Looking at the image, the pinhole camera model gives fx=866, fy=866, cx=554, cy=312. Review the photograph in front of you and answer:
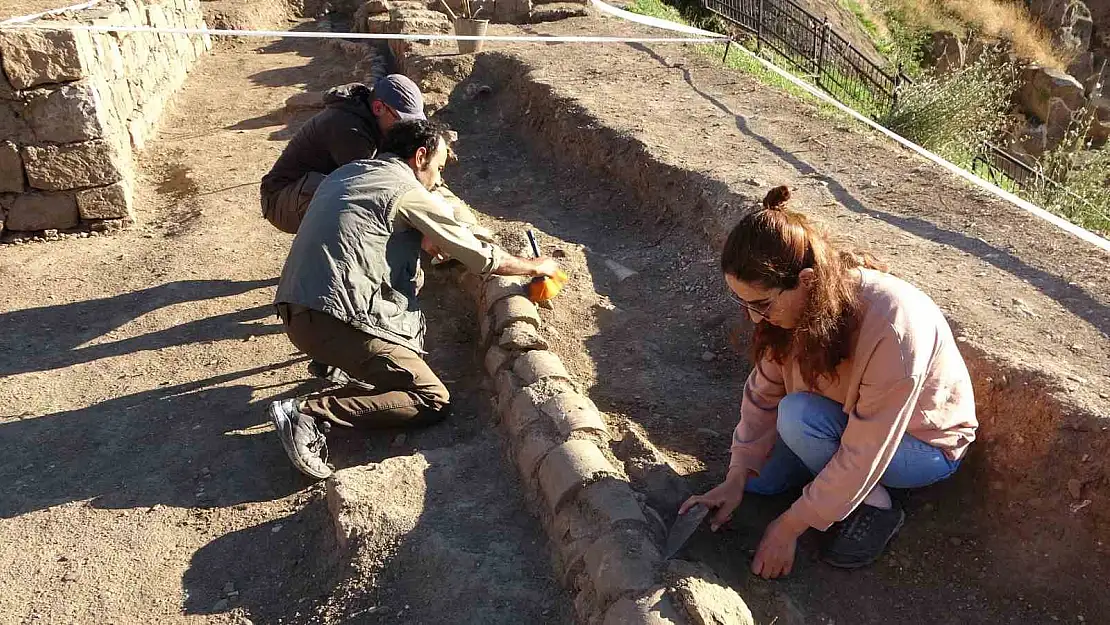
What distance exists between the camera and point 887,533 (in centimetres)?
257

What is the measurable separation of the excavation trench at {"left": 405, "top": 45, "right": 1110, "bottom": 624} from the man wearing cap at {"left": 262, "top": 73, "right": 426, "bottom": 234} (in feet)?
3.21

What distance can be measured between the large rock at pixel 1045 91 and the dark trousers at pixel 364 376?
16264 mm

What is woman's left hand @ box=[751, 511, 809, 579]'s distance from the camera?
243cm

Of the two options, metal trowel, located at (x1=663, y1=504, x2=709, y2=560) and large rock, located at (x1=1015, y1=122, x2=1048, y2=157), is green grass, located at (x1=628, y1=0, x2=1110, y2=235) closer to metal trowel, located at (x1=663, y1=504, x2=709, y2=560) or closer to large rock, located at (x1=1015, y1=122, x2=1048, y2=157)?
metal trowel, located at (x1=663, y1=504, x2=709, y2=560)

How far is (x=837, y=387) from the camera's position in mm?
2447

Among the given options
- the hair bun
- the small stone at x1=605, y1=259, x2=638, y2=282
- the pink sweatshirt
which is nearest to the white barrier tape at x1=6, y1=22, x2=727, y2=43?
the small stone at x1=605, y1=259, x2=638, y2=282

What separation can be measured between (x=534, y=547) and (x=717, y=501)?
Answer: 0.64 metres

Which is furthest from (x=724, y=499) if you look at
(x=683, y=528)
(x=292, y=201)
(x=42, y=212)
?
(x=42, y=212)

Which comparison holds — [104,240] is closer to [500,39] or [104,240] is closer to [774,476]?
[500,39]

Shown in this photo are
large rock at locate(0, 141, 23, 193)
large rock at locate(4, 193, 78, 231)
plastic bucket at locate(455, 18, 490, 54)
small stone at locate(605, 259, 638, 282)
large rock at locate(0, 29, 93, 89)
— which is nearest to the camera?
small stone at locate(605, 259, 638, 282)

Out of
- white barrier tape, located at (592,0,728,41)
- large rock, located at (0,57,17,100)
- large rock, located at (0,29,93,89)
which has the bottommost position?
white barrier tape, located at (592,0,728,41)

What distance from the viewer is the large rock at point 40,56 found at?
4.94m

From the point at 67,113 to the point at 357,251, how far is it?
2.94m

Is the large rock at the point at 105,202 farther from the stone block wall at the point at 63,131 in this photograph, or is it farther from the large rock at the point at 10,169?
the large rock at the point at 10,169
